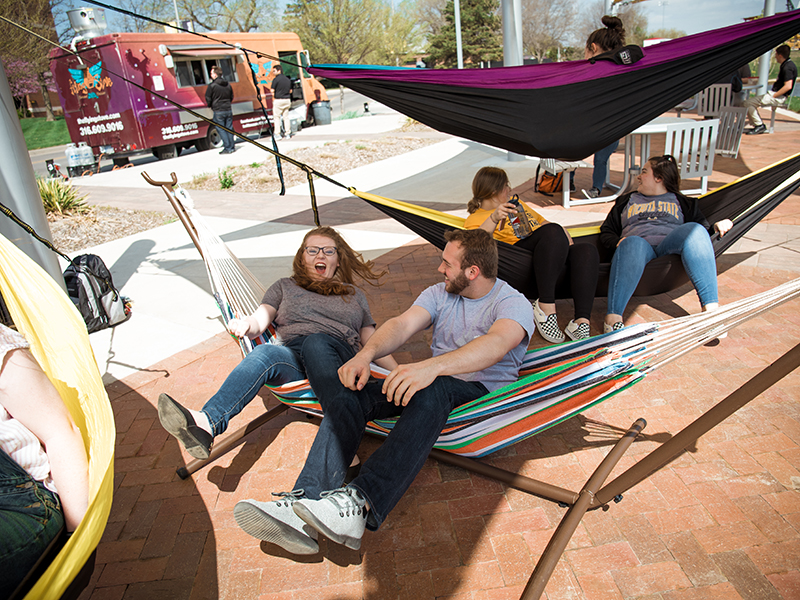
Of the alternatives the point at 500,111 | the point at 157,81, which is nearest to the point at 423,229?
the point at 500,111

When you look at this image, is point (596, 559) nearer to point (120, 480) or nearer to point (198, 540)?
point (198, 540)

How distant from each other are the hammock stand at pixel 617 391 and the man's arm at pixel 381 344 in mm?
220

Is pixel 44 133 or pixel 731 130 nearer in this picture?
pixel 731 130

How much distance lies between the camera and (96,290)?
125 inches

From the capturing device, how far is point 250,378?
180cm

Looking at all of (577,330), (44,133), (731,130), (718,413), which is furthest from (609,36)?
(44,133)

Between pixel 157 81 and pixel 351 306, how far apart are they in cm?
943

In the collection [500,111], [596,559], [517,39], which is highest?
[517,39]

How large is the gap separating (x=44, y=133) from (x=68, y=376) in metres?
19.3

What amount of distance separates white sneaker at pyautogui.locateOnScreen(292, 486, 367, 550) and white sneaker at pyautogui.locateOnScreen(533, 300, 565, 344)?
5.03 feet

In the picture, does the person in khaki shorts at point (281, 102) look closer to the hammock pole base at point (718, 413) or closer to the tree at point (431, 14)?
the hammock pole base at point (718, 413)

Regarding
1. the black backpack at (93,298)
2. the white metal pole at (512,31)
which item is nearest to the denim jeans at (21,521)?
the black backpack at (93,298)

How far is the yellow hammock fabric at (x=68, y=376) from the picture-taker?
97 cm

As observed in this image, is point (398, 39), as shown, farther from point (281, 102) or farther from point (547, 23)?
point (281, 102)
